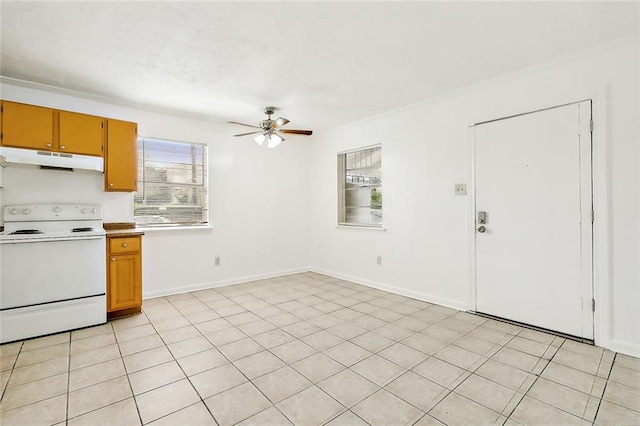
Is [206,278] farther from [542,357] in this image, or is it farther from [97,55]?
[542,357]

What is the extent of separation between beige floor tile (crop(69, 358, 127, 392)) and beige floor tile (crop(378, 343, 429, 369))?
80.1 inches

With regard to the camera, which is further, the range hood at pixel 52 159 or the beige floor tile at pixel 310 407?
the range hood at pixel 52 159

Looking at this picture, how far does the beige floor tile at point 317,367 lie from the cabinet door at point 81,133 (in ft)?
10.6

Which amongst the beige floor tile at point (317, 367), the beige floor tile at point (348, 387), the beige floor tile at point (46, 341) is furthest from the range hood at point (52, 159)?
the beige floor tile at point (348, 387)

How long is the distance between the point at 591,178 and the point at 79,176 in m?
5.33

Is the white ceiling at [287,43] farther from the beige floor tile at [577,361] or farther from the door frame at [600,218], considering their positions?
the beige floor tile at [577,361]

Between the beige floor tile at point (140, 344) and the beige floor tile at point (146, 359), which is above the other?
the beige floor tile at point (140, 344)

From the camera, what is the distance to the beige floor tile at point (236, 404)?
171cm

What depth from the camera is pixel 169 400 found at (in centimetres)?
186

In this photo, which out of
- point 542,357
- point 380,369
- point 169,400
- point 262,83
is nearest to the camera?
point 169,400

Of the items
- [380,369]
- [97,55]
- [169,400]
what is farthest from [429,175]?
[97,55]

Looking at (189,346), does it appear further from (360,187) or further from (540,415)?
(360,187)

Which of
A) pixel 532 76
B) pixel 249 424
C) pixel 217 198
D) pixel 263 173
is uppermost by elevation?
pixel 532 76

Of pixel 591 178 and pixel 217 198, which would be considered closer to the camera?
pixel 591 178
